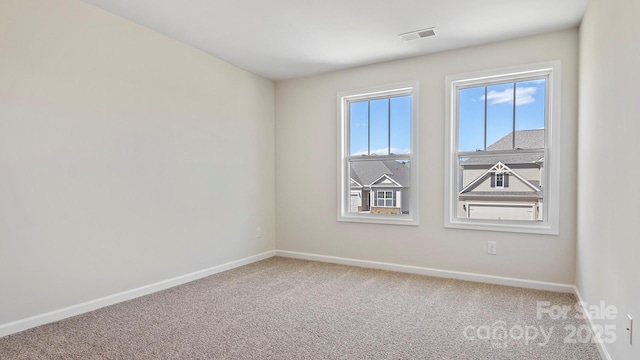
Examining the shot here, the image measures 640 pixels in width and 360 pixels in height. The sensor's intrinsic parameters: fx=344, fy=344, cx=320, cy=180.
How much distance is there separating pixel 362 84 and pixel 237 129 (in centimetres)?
165

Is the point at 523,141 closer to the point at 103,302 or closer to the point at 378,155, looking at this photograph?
the point at 378,155

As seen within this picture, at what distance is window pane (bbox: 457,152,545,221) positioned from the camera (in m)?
3.43

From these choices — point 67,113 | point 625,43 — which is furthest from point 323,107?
point 625,43

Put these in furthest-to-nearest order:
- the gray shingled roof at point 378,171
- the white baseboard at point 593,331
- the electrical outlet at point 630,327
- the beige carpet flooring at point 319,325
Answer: the gray shingled roof at point 378,171 → the beige carpet flooring at point 319,325 → the white baseboard at point 593,331 → the electrical outlet at point 630,327

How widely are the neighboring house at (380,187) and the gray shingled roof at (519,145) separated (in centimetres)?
85

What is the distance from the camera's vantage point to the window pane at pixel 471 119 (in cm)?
367

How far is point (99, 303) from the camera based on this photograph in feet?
9.36

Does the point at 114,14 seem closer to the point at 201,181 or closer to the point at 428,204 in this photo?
the point at 201,181

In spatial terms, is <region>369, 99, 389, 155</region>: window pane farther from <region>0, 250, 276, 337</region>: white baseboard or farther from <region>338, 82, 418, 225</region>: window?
<region>0, 250, 276, 337</region>: white baseboard

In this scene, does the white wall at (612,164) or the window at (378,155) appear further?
the window at (378,155)

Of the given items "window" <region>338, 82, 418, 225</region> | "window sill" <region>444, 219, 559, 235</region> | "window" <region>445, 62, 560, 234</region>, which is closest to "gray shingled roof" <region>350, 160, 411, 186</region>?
"window" <region>338, 82, 418, 225</region>

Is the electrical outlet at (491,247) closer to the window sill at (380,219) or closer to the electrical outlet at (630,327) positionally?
the window sill at (380,219)

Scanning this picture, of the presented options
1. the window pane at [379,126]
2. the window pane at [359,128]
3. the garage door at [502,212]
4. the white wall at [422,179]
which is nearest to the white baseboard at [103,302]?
the white wall at [422,179]

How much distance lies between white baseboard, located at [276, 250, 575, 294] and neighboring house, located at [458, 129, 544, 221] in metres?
0.62
